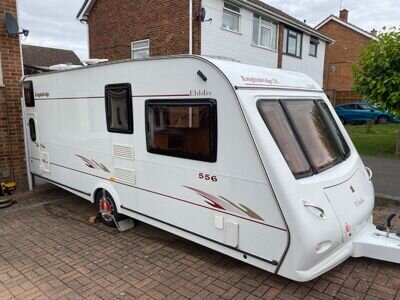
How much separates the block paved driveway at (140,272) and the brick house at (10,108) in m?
1.96

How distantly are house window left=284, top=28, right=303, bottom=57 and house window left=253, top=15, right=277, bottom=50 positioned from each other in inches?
46.4

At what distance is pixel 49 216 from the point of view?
532cm

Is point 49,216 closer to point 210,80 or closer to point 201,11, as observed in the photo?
point 210,80

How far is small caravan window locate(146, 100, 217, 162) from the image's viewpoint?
11.2ft

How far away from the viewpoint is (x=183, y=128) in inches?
147

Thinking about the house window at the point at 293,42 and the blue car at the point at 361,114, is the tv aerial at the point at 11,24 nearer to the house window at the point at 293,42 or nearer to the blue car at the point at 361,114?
the house window at the point at 293,42

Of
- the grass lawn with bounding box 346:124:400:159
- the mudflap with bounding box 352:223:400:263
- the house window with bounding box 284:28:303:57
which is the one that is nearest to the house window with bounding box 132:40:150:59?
the house window with bounding box 284:28:303:57

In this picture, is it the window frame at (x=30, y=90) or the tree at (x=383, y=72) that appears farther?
the tree at (x=383, y=72)

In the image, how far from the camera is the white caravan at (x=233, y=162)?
298 cm

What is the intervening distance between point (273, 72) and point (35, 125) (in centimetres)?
463

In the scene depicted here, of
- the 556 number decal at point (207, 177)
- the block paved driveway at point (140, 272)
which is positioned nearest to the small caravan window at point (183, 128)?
the 556 number decal at point (207, 177)

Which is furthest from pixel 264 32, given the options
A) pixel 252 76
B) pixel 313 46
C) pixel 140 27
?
pixel 252 76

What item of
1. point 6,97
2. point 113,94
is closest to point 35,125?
point 6,97

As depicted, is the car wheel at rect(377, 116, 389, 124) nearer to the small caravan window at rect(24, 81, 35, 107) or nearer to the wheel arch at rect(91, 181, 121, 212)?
the wheel arch at rect(91, 181, 121, 212)
